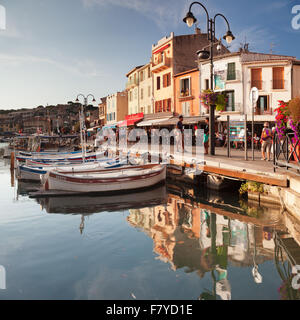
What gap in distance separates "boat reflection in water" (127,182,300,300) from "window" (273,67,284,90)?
17748 mm

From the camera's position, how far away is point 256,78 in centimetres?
2703

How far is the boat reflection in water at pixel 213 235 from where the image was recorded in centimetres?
670

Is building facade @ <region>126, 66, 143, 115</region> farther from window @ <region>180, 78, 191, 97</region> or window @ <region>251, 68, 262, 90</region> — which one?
window @ <region>251, 68, 262, 90</region>

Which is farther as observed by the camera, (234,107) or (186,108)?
(186,108)

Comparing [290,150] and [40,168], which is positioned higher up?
[290,150]

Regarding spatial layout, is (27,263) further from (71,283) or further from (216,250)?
(216,250)

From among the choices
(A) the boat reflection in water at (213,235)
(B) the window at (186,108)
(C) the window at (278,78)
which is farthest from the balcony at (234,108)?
(A) the boat reflection in water at (213,235)

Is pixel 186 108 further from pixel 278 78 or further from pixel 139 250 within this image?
pixel 139 250

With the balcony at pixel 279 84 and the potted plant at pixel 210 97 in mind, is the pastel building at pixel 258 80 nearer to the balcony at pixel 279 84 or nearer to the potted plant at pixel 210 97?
the balcony at pixel 279 84

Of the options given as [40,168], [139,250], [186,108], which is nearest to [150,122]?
[186,108]

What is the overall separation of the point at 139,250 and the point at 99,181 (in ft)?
24.8

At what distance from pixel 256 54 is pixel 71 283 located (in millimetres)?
27463

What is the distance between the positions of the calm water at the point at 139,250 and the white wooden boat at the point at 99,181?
1558mm
